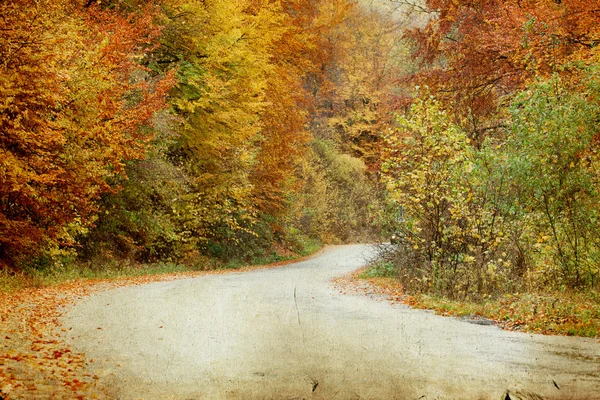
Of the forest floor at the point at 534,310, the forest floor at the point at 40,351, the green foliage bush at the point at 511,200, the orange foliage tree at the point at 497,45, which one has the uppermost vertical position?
the orange foliage tree at the point at 497,45

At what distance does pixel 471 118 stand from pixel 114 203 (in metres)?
11.1

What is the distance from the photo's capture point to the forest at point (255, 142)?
40.1 ft

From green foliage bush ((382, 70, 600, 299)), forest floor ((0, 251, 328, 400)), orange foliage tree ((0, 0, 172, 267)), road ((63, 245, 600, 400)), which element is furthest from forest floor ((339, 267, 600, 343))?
orange foliage tree ((0, 0, 172, 267))

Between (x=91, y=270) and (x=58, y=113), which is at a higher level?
(x=58, y=113)

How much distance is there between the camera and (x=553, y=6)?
52.6 feet

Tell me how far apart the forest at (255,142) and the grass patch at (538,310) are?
1.63 ft

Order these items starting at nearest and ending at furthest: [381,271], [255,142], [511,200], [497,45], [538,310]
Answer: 1. [538,310]
2. [511,200]
3. [497,45]
4. [381,271]
5. [255,142]

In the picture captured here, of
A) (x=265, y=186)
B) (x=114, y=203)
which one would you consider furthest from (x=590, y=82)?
(x=265, y=186)

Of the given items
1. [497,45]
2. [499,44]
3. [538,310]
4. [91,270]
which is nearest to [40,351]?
[538,310]

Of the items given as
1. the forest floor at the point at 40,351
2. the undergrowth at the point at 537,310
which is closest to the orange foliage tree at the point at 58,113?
the forest floor at the point at 40,351

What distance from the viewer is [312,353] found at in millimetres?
8219

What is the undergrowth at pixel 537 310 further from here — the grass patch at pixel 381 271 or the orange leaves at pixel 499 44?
the grass patch at pixel 381 271

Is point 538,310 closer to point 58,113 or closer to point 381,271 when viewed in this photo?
point 381,271

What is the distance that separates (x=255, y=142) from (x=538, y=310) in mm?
20249
